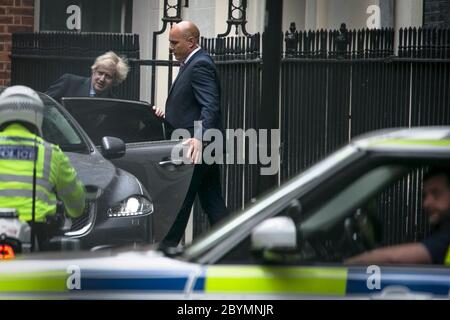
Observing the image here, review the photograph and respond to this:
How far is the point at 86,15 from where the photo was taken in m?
17.5

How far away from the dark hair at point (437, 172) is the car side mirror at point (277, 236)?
680 millimetres

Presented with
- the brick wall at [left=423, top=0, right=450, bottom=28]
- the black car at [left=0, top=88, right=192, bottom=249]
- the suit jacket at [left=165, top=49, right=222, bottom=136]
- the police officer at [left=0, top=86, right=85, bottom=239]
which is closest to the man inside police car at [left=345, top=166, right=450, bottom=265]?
the police officer at [left=0, top=86, right=85, bottom=239]

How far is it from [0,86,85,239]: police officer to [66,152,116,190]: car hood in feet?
5.76

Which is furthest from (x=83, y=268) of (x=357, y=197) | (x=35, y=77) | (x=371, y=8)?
(x=371, y=8)

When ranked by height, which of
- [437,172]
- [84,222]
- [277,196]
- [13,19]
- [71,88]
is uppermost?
[13,19]

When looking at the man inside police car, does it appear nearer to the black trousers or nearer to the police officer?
the police officer

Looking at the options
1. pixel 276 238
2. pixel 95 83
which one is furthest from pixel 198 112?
pixel 276 238

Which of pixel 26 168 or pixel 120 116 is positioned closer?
pixel 26 168

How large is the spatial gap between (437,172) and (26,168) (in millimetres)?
2994

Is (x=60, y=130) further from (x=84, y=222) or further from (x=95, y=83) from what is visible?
(x=95, y=83)

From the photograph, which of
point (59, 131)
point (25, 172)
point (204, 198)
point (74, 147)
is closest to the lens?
point (25, 172)

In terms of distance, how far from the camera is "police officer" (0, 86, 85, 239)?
24.6 feet

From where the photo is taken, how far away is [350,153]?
5.15 meters
